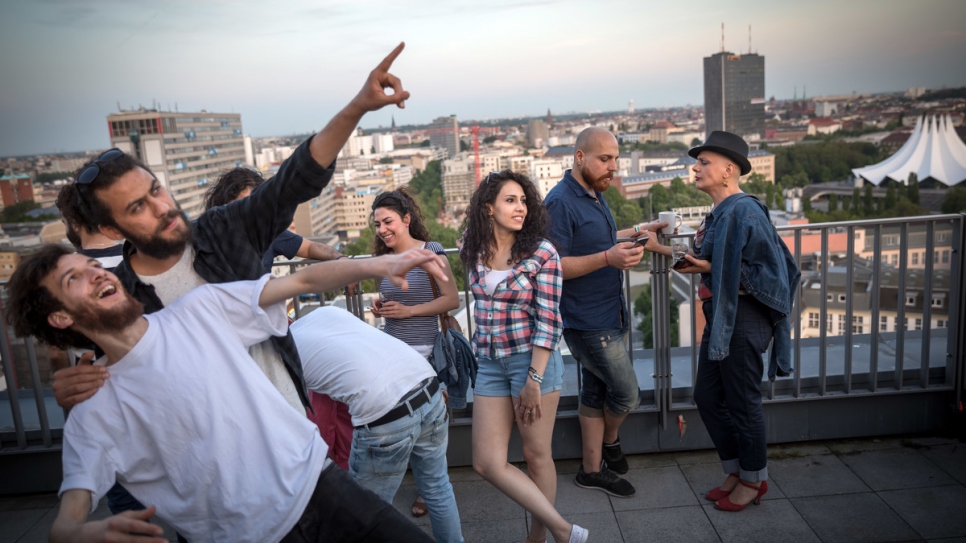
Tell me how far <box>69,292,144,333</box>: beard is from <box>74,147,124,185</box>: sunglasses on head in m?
0.41

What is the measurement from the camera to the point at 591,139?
3.25 metres

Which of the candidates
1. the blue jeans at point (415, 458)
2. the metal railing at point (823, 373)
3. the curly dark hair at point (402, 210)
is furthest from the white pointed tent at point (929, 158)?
the blue jeans at point (415, 458)

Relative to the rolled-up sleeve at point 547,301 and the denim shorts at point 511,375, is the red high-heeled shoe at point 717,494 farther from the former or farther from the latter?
the rolled-up sleeve at point 547,301

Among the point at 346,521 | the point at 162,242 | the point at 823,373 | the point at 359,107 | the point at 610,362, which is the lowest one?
the point at 823,373

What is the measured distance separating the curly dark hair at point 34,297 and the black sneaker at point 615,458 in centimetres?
271

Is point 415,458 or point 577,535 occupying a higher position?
point 415,458

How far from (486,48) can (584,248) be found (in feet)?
238

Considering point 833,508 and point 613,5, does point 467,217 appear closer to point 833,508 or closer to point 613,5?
point 833,508

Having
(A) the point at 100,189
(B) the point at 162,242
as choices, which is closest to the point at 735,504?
(B) the point at 162,242

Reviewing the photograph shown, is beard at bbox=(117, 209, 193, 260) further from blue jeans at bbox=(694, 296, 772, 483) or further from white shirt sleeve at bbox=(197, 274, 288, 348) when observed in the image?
blue jeans at bbox=(694, 296, 772, 483)

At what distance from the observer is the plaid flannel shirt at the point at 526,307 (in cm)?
277

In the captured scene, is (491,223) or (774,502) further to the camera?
(774,502)

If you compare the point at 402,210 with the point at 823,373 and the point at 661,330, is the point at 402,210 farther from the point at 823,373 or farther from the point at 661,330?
the point at 823,373

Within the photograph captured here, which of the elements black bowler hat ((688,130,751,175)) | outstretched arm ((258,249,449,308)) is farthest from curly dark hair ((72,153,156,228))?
black bowler hat ((688,130,751,175))
